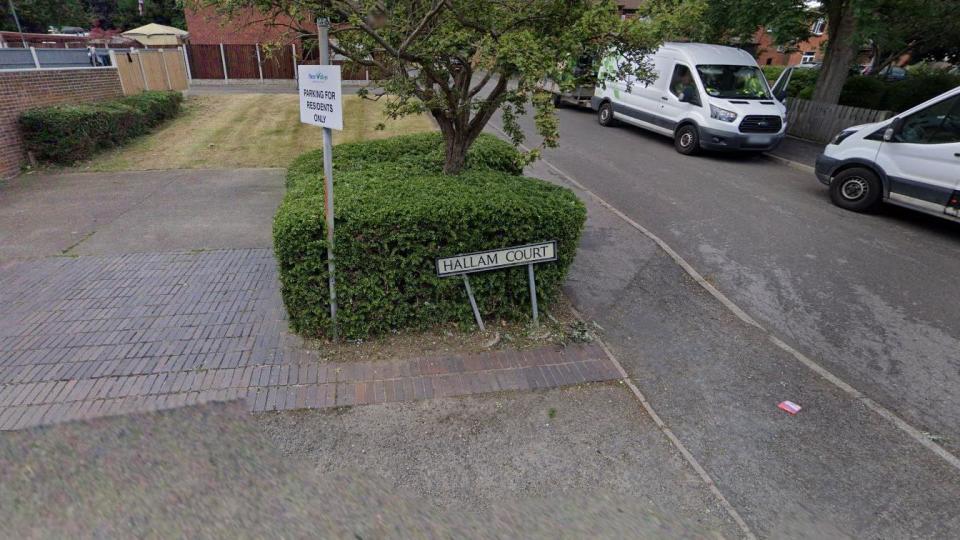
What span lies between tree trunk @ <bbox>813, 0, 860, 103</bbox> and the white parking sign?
12274 mm

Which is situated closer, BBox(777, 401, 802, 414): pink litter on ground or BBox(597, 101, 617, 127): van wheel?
BBox(777, 401, 802, 414): pink litter on ground

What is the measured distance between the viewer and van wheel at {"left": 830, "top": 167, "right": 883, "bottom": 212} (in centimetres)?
763

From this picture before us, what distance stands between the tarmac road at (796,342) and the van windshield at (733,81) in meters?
3.73

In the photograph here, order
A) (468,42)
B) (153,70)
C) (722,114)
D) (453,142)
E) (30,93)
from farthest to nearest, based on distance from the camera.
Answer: (153,70)
(722,114)
(30,93)
(453,142)
(468,42)

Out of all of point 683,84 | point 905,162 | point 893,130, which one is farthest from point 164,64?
point 905,162

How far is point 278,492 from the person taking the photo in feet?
9.01

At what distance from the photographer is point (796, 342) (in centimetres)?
443

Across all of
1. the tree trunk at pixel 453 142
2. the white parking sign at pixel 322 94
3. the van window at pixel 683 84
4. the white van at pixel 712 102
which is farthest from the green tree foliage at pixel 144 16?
the white parking sign at pixel 322 94

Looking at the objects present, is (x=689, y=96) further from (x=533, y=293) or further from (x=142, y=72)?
(x=142, y=72)

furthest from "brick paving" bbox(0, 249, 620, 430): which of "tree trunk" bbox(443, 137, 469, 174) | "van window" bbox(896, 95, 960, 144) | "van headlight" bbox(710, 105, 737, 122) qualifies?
"van headlight" bbox(710, 105, 737, 122)

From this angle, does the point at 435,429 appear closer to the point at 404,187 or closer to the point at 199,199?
the point at 404,187

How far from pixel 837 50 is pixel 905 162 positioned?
6.93 m

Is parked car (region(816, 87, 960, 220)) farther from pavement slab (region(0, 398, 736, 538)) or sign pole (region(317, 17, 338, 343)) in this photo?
sign pole (region(317, 17, 338, 343))

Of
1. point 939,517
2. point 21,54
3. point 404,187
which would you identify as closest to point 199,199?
point 404,187
